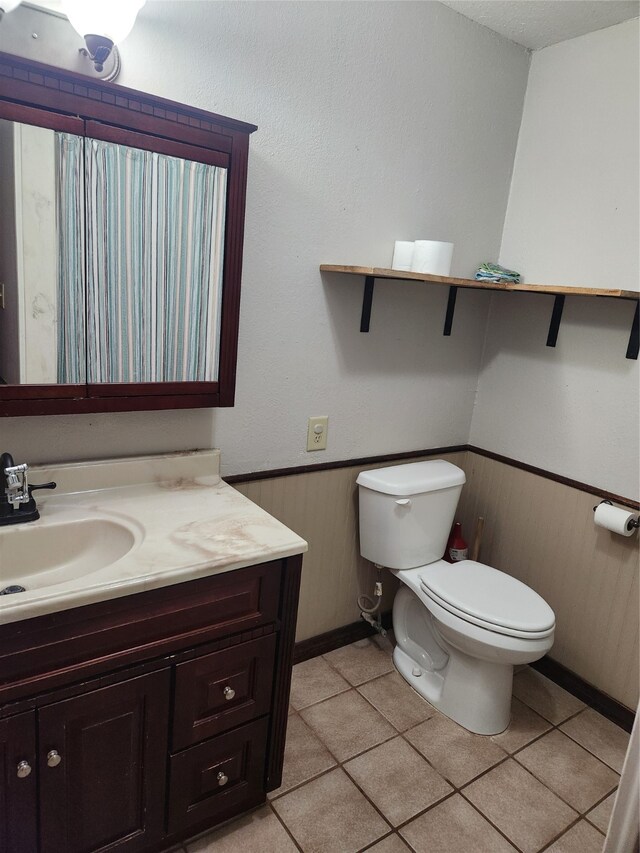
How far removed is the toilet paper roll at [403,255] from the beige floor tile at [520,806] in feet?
5.32

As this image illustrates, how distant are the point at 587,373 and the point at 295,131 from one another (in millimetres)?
1278

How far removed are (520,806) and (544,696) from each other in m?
0.55

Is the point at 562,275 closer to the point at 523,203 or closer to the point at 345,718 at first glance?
the point at 523,203

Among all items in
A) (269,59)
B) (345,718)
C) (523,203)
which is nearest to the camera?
(269,59)

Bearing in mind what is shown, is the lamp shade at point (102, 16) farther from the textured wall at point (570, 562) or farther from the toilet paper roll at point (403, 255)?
the textured wall at point (570, 562)

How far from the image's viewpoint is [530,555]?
7.47ft

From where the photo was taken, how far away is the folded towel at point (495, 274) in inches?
84.0

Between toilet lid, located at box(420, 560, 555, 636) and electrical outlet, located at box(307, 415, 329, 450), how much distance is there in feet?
1.92

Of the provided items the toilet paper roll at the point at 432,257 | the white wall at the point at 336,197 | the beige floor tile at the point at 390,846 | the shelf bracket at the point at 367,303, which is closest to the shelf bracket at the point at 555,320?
the white wall at the point at 336,197

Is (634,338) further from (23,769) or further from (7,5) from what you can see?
(23,769)

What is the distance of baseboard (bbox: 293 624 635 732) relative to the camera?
2014mm

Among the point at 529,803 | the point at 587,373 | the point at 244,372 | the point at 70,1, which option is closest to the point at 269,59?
the point at 70,1

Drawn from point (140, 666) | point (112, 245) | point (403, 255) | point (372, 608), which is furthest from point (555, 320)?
point (140, 666)

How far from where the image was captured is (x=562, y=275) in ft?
6.95
